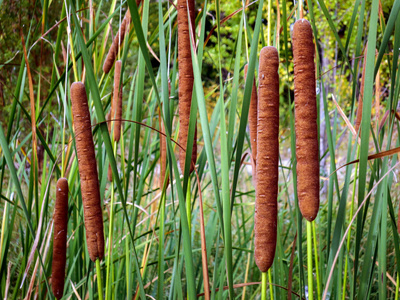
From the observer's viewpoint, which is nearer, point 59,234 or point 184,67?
point 184,67

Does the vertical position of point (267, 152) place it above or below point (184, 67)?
below

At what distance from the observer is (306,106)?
1.66 feet

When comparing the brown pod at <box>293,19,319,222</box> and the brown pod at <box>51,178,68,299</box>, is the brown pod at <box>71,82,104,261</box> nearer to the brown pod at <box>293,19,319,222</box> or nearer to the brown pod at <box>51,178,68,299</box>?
the brown pod at <box>51,178,68,299</box>

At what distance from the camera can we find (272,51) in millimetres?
493

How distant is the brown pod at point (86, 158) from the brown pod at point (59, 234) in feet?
0.26

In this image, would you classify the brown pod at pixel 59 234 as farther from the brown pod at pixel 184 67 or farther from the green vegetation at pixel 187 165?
the brown pod at pixel 184 67

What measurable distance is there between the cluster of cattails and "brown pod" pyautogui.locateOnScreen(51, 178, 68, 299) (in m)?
0.32

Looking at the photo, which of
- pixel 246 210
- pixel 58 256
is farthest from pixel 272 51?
pixel 246 210

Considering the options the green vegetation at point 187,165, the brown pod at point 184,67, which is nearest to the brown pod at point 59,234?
the green vegetation at point 187,165

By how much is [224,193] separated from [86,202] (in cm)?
22

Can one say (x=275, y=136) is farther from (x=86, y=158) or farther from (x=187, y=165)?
(x=86, y=158)

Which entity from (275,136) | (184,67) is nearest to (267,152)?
(275,136)

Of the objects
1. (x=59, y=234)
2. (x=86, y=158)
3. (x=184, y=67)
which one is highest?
(x=184, y=67)

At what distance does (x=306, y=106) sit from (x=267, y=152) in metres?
0.07
